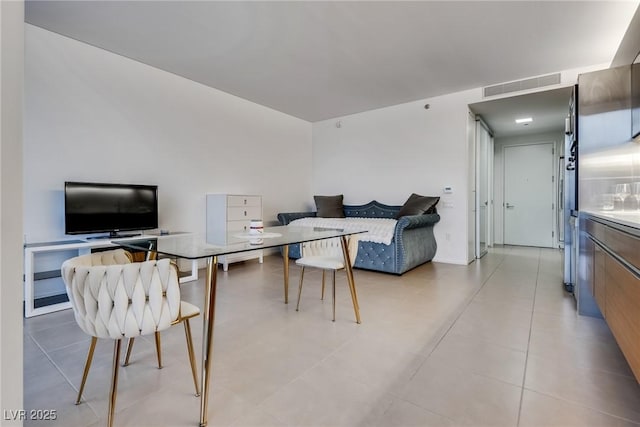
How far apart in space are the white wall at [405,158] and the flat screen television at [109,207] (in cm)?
340

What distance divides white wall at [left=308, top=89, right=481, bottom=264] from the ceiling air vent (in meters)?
0.18

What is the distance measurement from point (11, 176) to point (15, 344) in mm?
458

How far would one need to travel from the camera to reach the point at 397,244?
3.87m

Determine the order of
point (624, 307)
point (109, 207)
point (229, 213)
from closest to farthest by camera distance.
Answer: point (624, 307) → point (109, 207) → point (229, 213)

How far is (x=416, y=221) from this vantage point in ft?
13.1

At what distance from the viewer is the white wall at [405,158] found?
4660 millimetres

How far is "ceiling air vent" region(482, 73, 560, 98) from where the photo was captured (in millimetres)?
3910

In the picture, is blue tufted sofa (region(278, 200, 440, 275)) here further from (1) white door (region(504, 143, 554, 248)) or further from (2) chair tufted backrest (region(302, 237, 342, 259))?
(1) white door (region(504, 143, 554, 248))

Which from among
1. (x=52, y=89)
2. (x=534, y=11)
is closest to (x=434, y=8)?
(x=534, y=11)

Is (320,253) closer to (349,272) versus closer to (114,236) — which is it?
(349,272)

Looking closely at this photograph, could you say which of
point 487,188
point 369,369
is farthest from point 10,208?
point 487,188

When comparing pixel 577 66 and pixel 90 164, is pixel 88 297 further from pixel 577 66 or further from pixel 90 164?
pixel 577 66

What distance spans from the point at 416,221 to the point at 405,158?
159cm

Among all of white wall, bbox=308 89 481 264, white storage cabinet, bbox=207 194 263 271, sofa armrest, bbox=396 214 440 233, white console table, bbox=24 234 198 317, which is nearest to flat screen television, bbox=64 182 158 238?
white console table, bbox=24 234 198 317
